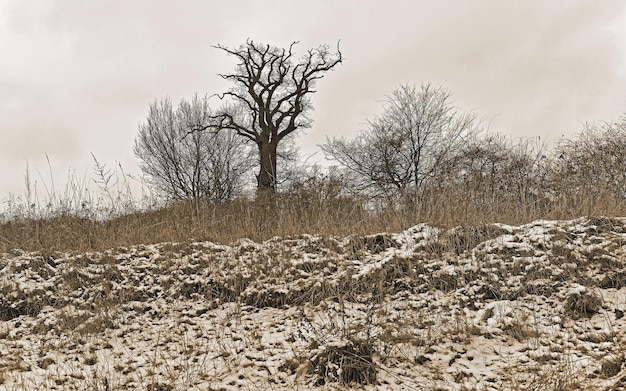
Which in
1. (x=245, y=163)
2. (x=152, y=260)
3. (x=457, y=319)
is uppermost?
(x=245, y=163)

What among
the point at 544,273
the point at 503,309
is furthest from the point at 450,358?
the point at 544,273

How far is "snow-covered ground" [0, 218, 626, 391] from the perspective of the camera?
3449 mm

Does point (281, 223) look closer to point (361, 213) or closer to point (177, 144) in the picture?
point (361, 213)

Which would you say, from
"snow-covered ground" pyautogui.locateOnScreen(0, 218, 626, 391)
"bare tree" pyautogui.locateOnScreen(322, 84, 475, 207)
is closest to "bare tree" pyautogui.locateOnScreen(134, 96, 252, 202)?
"bare tree" pyautogui.locateOnScreen(322, 84, 475, 207)

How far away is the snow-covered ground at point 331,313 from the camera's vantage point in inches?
136

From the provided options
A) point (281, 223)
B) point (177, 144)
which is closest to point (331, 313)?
point (281, 223)

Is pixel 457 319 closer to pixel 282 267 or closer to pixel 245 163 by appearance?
pixel 282 267

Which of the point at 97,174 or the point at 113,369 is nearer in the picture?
the point at 113,369

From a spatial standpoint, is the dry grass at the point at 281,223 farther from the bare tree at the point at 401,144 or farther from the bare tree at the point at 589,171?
the bare tree at the point at 401,144

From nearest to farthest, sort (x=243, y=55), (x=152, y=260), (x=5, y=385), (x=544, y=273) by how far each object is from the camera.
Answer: (x=5, y=385)
(x=544, y=273)
(x=152, y=260)
(x=243, y=55)

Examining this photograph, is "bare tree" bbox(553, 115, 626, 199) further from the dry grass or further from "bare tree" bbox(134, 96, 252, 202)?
"bare tree" bbox(134, 96, 252, 202)

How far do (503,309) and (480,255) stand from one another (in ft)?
3.11

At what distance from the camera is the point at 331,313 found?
14.4 ft

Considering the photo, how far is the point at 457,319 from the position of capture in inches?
158
